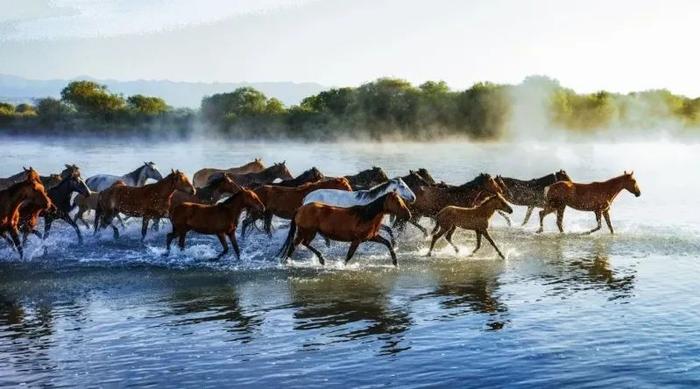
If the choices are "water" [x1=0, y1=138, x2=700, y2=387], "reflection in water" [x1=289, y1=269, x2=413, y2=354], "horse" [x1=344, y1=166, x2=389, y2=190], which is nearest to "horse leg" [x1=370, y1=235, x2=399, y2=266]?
"water" [x1=0, y1=138, x2=700, y2=387]

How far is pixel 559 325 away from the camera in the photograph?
32.1 feet

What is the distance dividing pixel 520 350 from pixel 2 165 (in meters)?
42.2

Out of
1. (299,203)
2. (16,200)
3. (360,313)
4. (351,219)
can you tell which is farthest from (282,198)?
(360,313)

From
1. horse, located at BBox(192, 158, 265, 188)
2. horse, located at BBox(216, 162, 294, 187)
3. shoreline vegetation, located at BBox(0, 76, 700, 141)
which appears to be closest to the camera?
horse, located at BBox(216, 162, 294, 187)

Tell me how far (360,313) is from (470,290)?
6.92 ft

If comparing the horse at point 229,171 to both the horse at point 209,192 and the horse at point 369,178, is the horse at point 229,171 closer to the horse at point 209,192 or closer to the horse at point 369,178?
the horse at point 369,178

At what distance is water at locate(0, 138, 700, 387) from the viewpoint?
324 inches

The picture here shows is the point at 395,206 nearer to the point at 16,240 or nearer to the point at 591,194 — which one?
the point at 591,194

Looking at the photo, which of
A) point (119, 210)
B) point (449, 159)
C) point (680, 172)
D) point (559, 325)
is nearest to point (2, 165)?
point (449, 159)

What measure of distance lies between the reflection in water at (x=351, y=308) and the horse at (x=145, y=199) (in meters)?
4.49

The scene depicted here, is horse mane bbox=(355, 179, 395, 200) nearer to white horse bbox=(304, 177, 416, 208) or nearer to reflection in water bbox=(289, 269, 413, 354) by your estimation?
white horse bbox=(304, 177, 416, 208)

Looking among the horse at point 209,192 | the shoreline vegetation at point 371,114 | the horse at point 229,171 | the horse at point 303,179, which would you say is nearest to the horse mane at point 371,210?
the horse at point 209,192

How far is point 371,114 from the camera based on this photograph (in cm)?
7488

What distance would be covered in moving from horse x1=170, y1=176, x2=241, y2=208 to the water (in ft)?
2.77
